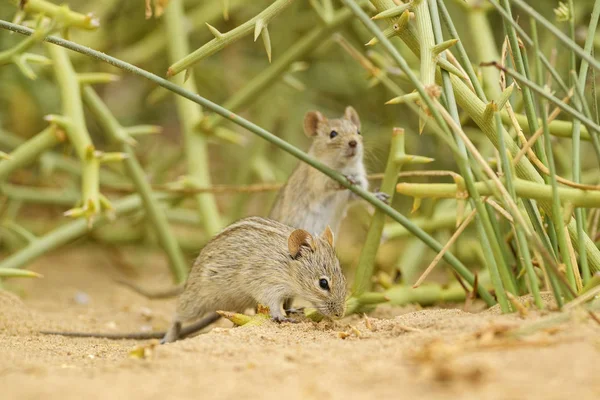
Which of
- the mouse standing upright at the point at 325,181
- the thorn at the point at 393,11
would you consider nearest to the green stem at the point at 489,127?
the thorn at the point at 393,11

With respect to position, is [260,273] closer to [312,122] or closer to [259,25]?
[259,25]

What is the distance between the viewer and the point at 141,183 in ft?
16.8

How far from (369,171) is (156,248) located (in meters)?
2.38

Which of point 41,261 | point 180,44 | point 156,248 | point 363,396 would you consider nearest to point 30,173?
point 41,261

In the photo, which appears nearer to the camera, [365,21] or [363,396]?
[363,396]

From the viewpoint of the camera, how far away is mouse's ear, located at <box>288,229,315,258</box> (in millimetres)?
3920

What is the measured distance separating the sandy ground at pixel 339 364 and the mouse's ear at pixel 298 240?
43 centimetres

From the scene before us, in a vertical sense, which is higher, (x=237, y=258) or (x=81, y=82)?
(x=81, y=82)

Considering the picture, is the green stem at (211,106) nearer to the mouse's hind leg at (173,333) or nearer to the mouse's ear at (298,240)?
the mouse's ear at (298,240)

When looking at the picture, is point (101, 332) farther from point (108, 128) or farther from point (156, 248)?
point (156, 248)

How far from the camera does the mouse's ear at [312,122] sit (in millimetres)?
5359

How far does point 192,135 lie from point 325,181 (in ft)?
4.07

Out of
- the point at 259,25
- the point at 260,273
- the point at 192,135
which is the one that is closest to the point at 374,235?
the point at 260,273

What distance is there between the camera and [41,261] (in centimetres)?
680
